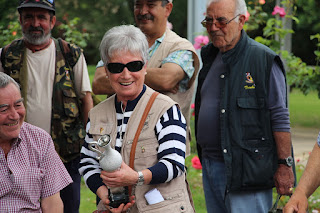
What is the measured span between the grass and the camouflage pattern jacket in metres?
2.13

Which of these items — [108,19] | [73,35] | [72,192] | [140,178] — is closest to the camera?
[140,178]

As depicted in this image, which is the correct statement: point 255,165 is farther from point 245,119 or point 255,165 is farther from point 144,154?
point 144,154

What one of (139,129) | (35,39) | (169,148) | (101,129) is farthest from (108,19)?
(169,148)

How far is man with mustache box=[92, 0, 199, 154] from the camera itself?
4.10 metres

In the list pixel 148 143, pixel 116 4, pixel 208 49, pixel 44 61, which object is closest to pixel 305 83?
pixel 208 49

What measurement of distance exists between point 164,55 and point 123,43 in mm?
1071

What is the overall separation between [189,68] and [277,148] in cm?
88

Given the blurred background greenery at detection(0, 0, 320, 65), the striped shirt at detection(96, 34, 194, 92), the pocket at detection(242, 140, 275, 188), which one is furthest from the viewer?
the blurred background greenery at detection(0, 0, 320, 65)

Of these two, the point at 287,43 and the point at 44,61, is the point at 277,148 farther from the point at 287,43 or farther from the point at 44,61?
the point at 287,43

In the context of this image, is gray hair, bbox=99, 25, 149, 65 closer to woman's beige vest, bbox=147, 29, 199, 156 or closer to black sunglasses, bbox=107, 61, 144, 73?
black sunglasses, bbox=107, 61, 144, 73

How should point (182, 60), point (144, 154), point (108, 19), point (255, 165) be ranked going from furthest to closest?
point (108, 19) < point (182, 60) < point (255, 165) < point (144, 154)

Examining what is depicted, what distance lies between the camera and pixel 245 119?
3746mm

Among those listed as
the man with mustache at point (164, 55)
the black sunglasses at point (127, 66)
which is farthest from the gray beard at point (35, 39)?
the black sunglasses at point (127, 66)

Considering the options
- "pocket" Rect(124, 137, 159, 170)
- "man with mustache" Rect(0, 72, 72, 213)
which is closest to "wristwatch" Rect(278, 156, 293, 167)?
"pocket" Rect(124, 137, 159, 170)
